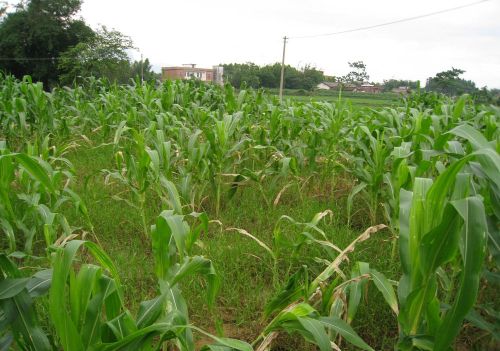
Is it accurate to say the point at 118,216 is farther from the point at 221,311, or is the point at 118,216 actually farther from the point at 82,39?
the point at 82,39

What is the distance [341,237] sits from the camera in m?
2.86

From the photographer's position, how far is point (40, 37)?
3609 cm

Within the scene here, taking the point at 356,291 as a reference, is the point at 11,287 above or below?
above

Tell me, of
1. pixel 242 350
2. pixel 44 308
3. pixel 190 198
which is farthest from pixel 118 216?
pixel 242 350

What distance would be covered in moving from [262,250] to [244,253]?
145mm

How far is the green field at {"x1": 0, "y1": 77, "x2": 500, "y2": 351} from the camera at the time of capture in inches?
47.8

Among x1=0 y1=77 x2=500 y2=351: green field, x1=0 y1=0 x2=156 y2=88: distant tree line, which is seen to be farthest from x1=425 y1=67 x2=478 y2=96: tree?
x1=0 y1=0 x2=156 y2=88: distant tree line

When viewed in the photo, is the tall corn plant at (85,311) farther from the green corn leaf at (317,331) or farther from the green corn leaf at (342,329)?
the green corn leaf at (342,329)

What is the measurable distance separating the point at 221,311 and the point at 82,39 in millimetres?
40432

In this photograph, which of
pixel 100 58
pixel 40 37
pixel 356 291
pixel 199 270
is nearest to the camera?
pixel 199 270

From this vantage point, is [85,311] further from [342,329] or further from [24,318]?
[342,329]

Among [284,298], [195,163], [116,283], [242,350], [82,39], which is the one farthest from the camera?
[82,39]

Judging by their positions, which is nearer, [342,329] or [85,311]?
[85,311]

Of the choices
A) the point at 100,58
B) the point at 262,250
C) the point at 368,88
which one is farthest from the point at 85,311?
the point at 100,58
